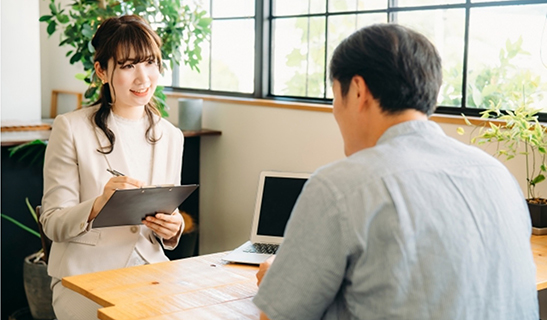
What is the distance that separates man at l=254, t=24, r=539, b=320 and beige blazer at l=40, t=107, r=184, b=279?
114cm

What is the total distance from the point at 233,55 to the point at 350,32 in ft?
3.08

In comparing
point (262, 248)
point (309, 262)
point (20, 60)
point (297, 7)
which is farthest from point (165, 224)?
point (20, 60)

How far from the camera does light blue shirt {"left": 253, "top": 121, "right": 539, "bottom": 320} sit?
1.05 meters

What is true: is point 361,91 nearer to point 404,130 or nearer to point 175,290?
point 404,130

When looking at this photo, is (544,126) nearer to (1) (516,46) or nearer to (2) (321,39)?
(1) (516,46)

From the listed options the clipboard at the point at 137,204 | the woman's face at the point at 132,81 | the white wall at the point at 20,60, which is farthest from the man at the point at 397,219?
the white wall at the point at 20,60

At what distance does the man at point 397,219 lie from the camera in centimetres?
105

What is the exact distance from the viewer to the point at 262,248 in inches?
86.3

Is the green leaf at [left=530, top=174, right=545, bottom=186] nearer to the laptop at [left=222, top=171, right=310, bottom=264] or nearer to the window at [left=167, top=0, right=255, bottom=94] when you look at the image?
the laptop at [left=222, top=171, right=310, bottom=264]

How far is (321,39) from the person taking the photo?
349cm

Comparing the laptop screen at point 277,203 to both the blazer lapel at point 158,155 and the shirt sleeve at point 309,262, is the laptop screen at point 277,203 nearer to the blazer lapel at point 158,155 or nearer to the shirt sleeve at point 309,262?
the blazer lapel at point 158,155

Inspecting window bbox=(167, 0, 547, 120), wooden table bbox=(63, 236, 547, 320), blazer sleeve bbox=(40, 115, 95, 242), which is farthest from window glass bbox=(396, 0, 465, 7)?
blazer sleeve bbox=(40, 115, 95, 242)

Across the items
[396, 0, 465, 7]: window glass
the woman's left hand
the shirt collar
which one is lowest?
the woman's left hand

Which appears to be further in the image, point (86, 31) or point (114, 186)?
point (86, 31)
